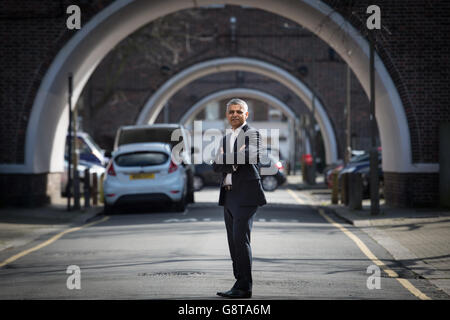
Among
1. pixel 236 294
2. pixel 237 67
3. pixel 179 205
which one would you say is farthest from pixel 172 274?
pixel 237 67

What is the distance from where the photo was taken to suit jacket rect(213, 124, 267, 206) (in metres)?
7.61

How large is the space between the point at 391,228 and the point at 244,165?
8093 millimetres

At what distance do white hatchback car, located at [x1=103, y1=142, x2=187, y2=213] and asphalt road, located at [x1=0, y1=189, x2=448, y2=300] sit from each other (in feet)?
7.47

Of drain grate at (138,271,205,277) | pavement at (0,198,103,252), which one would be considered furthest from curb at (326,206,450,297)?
pavement at (0,198,103,252)

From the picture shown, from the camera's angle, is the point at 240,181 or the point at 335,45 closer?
the point at 240,181

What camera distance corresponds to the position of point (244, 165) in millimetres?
7719

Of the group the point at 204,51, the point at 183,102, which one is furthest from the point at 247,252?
the point at 183,102

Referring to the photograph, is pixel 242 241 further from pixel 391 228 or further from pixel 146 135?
pixel 146 135

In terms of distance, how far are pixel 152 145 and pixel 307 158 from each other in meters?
17.0

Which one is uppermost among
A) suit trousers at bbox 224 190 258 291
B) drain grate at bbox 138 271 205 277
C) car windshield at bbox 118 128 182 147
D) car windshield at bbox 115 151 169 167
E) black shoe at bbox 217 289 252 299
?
car windshield at bbox 118 128 182 147

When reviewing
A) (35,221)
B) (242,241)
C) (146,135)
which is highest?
(146,135)

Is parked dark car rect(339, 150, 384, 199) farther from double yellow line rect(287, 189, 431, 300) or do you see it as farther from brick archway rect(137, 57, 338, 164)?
brick archway rect(137, 57, 338, 164)
